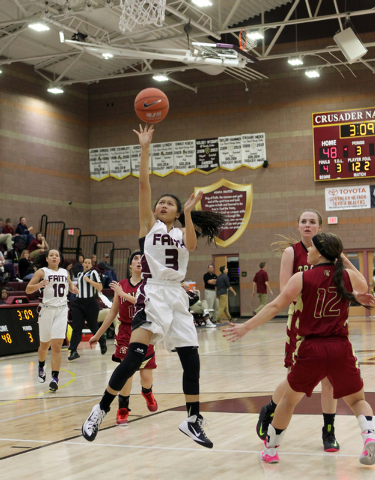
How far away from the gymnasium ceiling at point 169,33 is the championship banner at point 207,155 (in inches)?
86.0

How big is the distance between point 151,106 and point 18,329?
817 cm

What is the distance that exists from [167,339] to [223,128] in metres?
18.0

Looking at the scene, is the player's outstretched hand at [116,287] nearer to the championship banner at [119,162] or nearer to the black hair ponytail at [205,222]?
the black hair ponytail at [205,222]

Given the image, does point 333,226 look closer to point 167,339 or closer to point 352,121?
point 352,121

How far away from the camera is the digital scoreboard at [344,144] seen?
19172 millimetres

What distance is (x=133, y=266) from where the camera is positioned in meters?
5.66

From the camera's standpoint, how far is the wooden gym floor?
3.61 m

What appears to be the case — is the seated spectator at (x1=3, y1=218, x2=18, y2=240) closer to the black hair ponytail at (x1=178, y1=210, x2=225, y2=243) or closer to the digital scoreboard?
the digital scoreboard

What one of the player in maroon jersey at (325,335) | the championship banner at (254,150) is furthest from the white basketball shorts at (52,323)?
the championship banner at (254,150)

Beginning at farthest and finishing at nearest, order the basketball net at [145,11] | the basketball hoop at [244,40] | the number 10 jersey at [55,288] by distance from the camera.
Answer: the basketball hoop at [244,40] < the basketball net at [145,11] < the number 10 jersey at [55,288]

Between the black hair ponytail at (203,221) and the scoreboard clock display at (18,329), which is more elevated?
the black hair ponytail at (203,221)

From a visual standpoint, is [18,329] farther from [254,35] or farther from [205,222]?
[254,35]

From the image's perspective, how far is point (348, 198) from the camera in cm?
1958

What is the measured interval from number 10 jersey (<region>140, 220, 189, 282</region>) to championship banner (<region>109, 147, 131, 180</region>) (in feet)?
60.3
